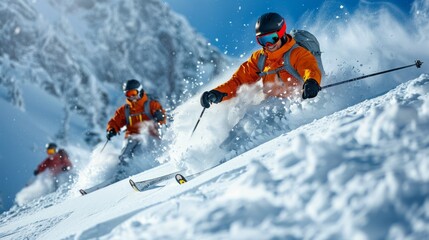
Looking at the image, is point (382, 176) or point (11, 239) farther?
point (11, 239)

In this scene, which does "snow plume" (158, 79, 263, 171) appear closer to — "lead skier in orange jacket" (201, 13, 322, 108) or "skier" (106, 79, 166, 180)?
"lead skier in orange jacket" (201, 13, 322, 108)

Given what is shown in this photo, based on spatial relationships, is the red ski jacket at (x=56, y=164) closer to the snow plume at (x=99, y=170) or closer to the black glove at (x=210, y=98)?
the snow plume at (x=99, y=170)

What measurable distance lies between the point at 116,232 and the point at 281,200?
0.93 meters

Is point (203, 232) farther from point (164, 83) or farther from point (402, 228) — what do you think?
point (164, 83)

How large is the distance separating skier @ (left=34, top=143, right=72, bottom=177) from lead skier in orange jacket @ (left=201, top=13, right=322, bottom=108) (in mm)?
9389

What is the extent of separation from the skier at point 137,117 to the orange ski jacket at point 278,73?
3400mm

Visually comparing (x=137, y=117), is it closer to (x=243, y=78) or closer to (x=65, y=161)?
(x=243, y=78)

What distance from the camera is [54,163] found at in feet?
44.5

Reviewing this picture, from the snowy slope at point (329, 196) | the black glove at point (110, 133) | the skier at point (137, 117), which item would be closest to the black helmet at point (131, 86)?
the skier at point (137, 117)

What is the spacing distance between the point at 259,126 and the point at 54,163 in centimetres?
1078

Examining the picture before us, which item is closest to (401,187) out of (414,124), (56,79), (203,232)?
(414,124)

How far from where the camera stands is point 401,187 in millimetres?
1421

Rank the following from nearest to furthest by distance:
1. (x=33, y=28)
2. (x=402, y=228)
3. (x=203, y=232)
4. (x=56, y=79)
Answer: (x=402, y=228) < (x=203, y=232) < (x=56, y=79) < (x=33, y=28)

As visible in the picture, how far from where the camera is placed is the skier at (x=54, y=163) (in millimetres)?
13416
